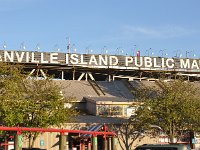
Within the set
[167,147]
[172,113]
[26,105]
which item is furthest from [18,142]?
[172,113]

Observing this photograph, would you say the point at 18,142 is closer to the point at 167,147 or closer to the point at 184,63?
the point at 167,147

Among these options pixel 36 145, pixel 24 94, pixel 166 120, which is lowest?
pixel 36 145

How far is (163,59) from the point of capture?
8956 centimetres

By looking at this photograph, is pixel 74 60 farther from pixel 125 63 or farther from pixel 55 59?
pixel 125 63

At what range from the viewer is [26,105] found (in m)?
38.8

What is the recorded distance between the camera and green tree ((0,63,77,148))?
37.4 m

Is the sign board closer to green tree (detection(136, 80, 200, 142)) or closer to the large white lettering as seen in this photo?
the large white lettering

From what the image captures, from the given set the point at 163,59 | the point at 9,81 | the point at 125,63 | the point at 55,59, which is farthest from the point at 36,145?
the point at 163,59

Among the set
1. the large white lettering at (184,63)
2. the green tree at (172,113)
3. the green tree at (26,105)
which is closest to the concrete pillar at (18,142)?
the green tree at (26,105)

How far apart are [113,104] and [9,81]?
21702mm

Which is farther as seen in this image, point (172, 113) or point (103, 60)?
point (103, 60)

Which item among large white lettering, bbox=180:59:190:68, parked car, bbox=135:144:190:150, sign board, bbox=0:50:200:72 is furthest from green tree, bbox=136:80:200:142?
large white lettering, bbox=180:59:190:68

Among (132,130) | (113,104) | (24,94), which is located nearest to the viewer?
(24,94)

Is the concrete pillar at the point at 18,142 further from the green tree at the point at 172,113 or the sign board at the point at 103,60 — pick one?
the sign board at the point at 103,60
